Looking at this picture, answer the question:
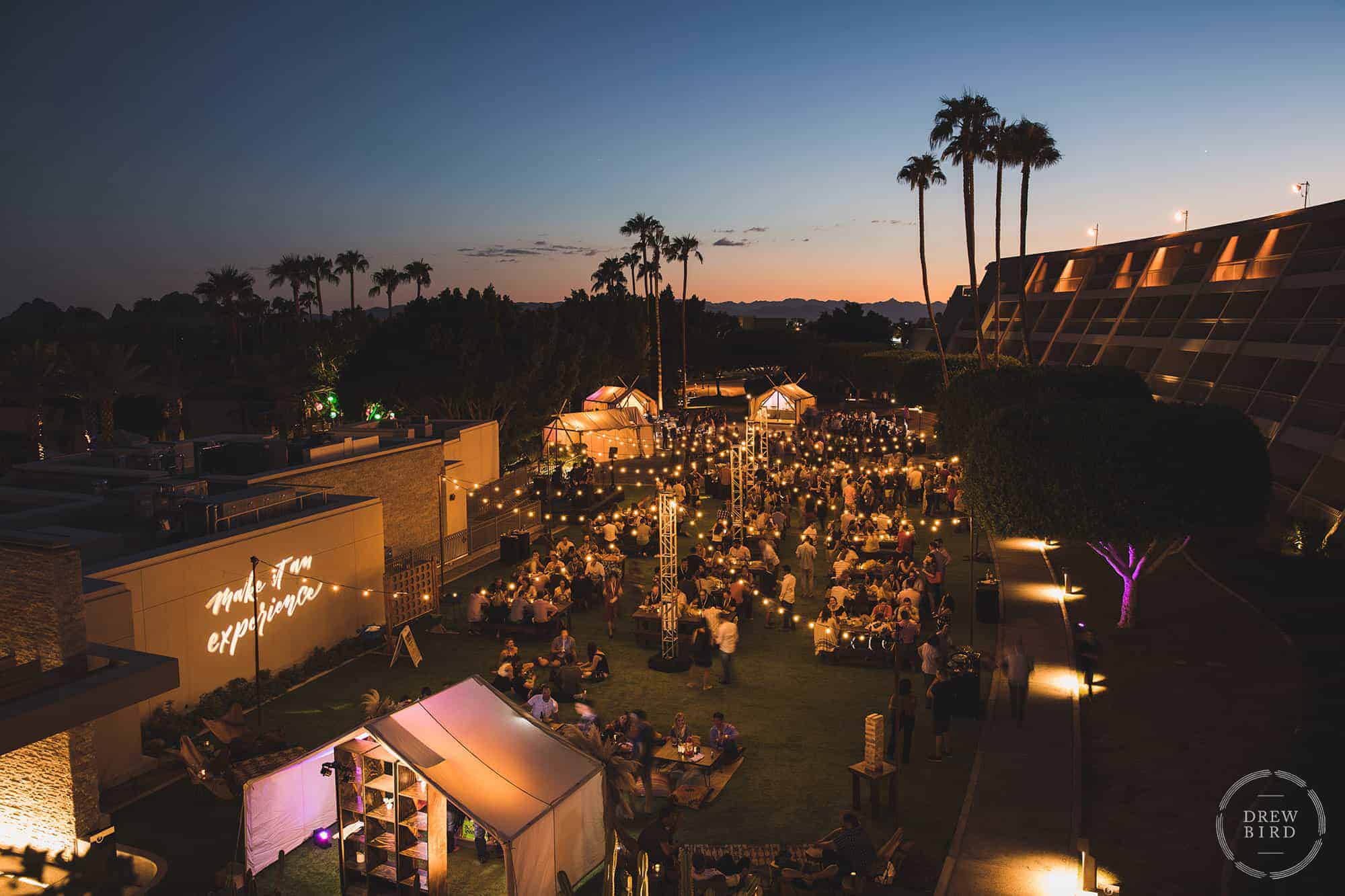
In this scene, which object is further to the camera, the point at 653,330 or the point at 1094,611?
the point at 653,330

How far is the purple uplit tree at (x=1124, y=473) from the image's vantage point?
17172mm

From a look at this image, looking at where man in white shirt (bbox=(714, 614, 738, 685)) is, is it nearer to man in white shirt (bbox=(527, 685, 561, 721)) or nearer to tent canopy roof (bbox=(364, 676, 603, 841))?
man in white shirt (bbox=(527, 685, 561, 721))

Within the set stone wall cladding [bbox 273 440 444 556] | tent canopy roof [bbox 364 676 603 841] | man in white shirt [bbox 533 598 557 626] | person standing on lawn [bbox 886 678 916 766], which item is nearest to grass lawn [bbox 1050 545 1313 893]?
person standing on lawn [bbox 886 678 916 766]

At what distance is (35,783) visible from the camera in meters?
10.4

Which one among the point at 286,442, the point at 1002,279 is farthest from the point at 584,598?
the point at 1002,279

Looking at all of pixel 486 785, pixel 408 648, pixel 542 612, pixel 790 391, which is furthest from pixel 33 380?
pixel 486 785

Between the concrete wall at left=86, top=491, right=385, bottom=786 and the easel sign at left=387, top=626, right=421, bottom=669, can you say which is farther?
the easel sign at left=387, top=626, right=421, bottom=669

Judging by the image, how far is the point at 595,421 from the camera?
38844 millimetres

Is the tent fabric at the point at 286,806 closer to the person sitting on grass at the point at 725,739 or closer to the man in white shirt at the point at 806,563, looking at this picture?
the person sitting on grass at the point at 725,739

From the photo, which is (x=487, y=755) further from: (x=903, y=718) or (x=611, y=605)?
(x=611, y=605)

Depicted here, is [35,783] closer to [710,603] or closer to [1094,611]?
[710,603]

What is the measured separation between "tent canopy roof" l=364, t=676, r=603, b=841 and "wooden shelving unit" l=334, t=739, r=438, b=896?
298 millimetres

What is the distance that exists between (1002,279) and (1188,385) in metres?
34.2

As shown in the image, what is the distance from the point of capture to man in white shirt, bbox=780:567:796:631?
1933 centimetres
